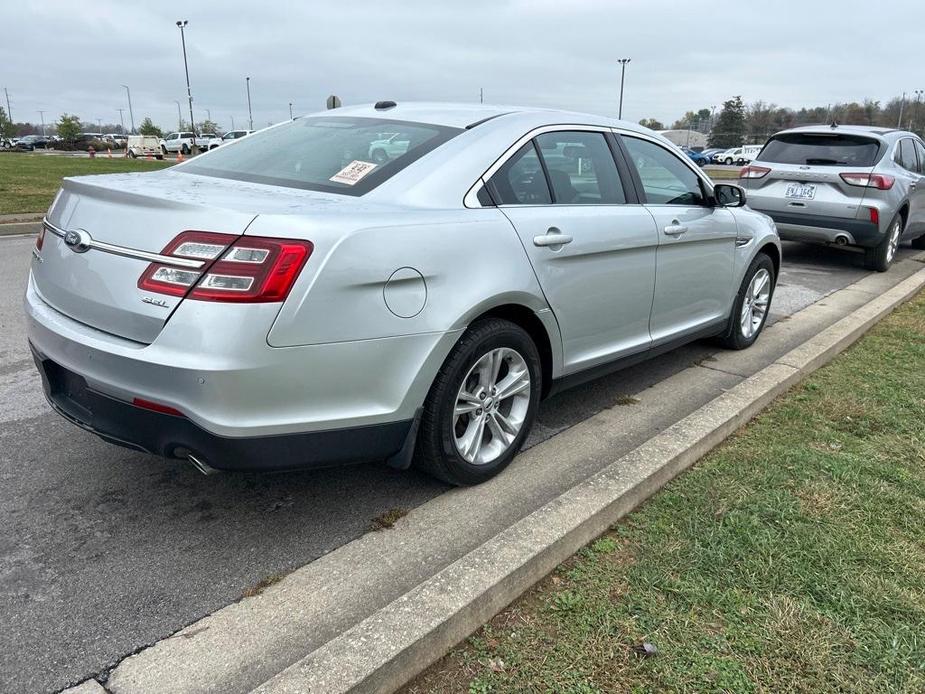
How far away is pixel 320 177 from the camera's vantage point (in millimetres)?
2998

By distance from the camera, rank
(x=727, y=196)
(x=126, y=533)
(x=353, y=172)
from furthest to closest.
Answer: (x=727, y=196)
(x=353, y=172)
(x=126, y=533)

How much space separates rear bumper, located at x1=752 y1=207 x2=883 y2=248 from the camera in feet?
27.2

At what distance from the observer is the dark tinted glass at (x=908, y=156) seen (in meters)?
9.01

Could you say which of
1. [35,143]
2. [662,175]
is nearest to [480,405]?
[662,175]

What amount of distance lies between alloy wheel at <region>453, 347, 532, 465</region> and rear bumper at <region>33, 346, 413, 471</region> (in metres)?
0.37

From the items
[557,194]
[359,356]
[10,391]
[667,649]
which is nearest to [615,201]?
[557,194]

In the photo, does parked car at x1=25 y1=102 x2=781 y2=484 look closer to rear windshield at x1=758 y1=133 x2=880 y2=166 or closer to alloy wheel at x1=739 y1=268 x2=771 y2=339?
alloy wheel at x1=739 y1=268 x2=771 y2=339

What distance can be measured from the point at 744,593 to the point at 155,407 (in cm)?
203

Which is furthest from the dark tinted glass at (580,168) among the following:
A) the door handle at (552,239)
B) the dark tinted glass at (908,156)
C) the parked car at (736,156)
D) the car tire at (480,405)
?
the parked car at (736,156)

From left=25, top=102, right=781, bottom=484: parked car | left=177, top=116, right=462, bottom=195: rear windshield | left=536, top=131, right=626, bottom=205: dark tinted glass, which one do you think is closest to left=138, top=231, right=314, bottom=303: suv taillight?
left=25, top=102, right=781, bottom=484: parked car

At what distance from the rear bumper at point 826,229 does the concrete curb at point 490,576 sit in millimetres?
5612

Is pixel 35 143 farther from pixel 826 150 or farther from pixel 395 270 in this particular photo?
pixel 395 270

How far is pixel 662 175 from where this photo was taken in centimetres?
430

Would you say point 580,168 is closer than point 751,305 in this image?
Yes
